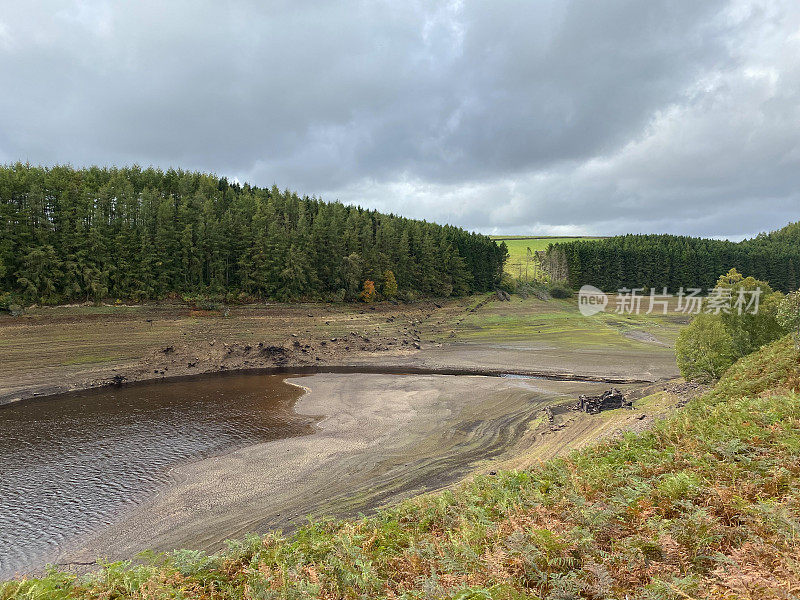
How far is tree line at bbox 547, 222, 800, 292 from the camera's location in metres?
124

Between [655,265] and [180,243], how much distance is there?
133m

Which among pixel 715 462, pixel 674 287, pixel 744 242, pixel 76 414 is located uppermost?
pixel 744 242

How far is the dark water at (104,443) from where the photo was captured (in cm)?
1571

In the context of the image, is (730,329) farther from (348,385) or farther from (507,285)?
(507,285)

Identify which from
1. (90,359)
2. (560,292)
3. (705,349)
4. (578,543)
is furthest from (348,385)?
(560,292)

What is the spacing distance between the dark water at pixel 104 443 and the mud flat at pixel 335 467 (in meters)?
1.44

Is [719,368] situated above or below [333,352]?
above

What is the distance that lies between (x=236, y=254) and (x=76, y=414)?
37.3 metres

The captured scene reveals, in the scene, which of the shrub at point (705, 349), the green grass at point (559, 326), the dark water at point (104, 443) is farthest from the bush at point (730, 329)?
the dark water at point (104, 443)

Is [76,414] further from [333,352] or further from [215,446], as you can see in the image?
[333,352]

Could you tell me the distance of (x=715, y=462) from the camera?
8.27 metres

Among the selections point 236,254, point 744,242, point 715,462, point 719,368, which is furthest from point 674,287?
point 715,462

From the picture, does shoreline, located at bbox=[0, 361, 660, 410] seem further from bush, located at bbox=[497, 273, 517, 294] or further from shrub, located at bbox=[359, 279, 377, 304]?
bush, located at bbox=[497, 273, 517, 294]

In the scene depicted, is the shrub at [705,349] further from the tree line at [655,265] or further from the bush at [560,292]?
the tree line at [655,265]
